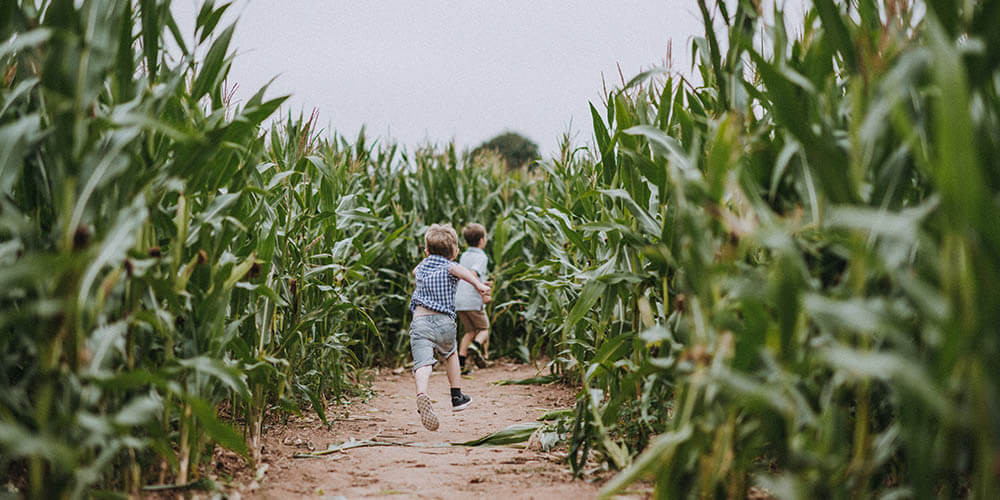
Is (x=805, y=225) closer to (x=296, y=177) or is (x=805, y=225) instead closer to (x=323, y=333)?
(x=296, y=177)

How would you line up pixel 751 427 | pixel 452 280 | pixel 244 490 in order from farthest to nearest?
→ pixel 452 280, pixel 244 490, pixel 751 427

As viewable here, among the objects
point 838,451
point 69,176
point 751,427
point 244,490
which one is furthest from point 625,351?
point 69,176

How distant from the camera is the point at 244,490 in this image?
2.30 meters

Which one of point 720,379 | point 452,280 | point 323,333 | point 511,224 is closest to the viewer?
point 720,379

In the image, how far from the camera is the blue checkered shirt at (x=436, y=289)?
14.5ft

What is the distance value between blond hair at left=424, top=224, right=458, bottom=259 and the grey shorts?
553 millimetres

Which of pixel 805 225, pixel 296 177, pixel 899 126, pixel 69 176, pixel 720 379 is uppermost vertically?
pixel 296 177

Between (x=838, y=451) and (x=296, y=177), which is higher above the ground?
(x=296, y=177)

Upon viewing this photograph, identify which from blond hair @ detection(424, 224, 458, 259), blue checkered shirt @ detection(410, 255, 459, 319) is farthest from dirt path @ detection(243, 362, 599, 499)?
blond hair @ detection(424, 224, 458, 259)

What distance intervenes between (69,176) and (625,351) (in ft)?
6.88

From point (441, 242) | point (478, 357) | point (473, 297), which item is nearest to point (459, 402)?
point (441, 242)

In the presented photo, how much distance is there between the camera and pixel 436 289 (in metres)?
4.43

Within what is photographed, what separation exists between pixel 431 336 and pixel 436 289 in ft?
1.11

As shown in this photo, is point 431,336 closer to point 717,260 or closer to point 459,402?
point 459,402
